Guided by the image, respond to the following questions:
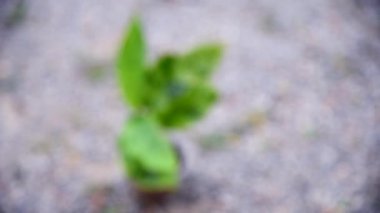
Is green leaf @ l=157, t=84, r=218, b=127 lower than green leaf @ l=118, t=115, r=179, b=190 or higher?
higher

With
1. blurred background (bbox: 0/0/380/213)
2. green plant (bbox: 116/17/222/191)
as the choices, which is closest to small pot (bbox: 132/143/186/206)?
blurred background (bbox: 0/0/380/213)

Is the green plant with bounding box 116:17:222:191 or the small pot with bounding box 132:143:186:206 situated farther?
the small pot with bounding box 132:143:186:206

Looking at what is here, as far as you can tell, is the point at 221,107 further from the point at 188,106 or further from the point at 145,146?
the point at 145,146

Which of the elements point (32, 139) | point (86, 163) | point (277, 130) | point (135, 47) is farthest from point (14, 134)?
point (277, 130)

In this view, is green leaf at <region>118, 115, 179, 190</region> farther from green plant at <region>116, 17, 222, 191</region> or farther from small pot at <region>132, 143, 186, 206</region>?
small pot at <region>132, 143, 186, 206</region>

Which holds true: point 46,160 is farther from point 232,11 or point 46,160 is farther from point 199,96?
point 232,11

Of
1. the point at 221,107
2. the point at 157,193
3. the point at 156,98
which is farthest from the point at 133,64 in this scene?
the point at 221,107
